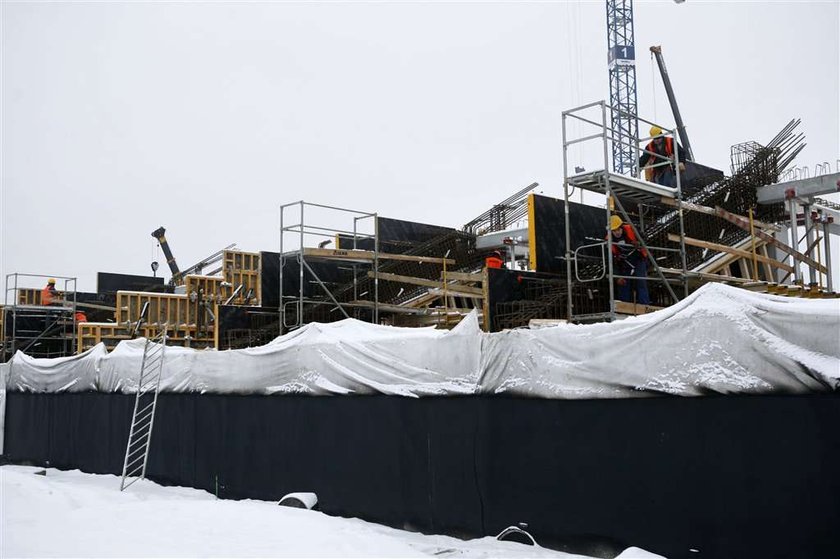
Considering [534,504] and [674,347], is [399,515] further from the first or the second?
[674,347]

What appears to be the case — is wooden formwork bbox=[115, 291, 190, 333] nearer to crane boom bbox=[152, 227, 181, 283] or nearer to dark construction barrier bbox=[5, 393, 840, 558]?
dark construction barrier bbox=[5, 393, 840, 558]

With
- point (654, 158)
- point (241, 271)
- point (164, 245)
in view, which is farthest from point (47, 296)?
point (654, 158)

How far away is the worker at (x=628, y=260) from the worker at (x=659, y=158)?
4.84 ft

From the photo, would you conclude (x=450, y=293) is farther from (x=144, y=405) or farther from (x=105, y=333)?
(x=105, y=333)

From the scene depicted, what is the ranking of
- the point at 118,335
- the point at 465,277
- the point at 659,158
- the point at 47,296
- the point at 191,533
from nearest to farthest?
the point at 191,533
the point at 659,158
the point at 465,277
the point at 118,335
the point at 47,296

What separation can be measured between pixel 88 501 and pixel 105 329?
15838 millimetres

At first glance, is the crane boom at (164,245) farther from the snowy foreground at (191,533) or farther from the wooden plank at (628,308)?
the snowy foreground at (191,533)

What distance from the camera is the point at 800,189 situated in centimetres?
1658

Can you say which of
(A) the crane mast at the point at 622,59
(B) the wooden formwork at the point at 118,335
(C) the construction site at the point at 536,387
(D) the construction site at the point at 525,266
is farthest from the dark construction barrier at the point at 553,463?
(A) the crane mast at the point at 622,59

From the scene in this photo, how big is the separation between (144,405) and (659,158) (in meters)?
10.7

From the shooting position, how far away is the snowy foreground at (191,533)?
21.9 ft

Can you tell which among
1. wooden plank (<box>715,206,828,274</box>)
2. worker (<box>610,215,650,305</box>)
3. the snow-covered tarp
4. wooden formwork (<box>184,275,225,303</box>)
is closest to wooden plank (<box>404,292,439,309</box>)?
wooden formwork (<box>184,275,225,303</box>)

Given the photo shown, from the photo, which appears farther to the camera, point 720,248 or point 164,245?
point 164,245

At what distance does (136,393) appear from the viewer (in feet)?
48.3
